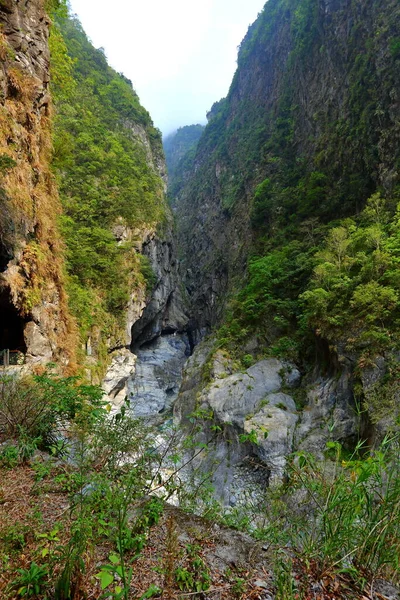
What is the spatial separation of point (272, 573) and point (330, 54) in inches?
1274

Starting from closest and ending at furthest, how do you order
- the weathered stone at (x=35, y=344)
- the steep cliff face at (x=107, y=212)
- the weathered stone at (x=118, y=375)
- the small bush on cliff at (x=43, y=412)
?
the small bush on cliff at (x=43, y=412)
the weathered stone at (x=35, y=344)
the steep cliff face at (x=107, y=212)
the weathered stone at (x=118, y=375)

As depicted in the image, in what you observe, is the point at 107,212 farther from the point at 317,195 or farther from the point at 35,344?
the point at 35,344

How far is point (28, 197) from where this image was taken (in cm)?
848

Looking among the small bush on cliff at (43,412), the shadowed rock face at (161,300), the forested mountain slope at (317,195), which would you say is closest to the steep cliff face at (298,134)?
the forested mountain slope at (317,195)

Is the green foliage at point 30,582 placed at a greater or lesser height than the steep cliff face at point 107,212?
lesser

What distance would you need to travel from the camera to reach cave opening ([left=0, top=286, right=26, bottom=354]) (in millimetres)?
8642

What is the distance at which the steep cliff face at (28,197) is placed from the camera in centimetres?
780

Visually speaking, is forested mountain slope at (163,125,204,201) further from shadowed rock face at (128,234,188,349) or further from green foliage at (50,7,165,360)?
shadowed rock face at (128,234,188,349)

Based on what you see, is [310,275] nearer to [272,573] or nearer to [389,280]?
[389,280]

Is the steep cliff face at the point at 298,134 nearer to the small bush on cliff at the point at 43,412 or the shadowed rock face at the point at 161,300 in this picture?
the shadowed rock face at the point at 161,300

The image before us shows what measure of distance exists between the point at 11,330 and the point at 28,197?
402 centimetres

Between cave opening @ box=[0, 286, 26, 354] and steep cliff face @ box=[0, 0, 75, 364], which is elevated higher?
steep cliff face @ box=[0, 0, 75, 364]

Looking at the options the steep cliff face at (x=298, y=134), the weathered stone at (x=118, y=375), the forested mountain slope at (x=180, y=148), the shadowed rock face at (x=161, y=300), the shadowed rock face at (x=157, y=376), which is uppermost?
the forested mountain slope at (x=180, y=148)

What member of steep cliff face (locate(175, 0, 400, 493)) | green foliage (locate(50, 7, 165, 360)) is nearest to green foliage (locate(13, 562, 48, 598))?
steep cliff face (locate(175, 0, 400, 493))
